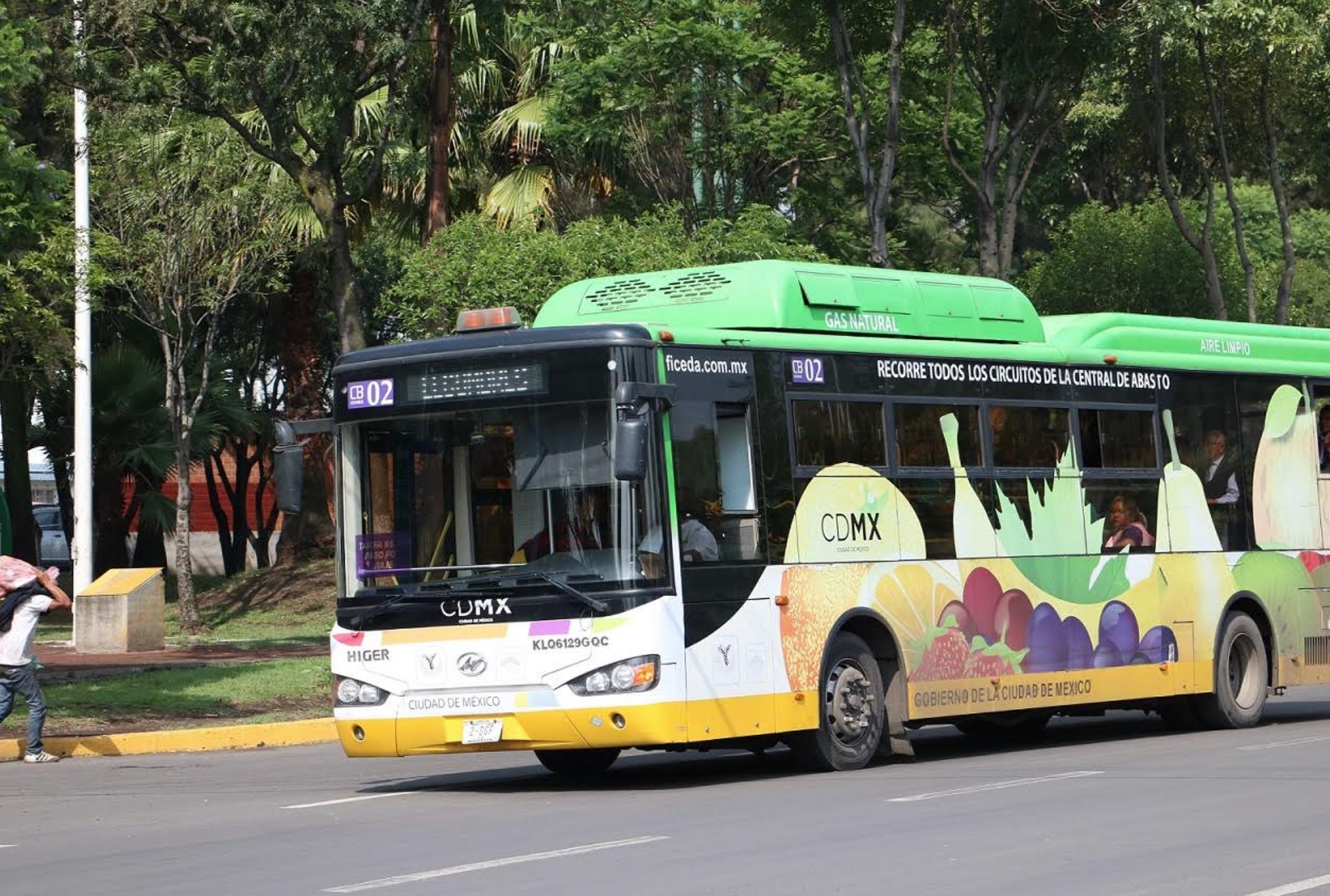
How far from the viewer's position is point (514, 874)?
29.2ft

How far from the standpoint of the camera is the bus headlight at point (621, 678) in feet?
39.3

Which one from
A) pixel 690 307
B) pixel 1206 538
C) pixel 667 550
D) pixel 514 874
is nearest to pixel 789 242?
pixel 1206 538

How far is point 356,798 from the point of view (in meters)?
12.8

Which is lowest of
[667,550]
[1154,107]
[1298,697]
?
[1298,697]

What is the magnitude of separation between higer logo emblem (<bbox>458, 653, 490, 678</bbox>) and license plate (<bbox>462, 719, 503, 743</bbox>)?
0.98 feet

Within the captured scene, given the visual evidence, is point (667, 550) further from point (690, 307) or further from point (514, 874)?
point (514, 874)

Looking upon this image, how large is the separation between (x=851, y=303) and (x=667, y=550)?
291 centimetres

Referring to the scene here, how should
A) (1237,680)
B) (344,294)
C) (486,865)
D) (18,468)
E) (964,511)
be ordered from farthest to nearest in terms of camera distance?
(18,468) < (344,294) < (1237,680) < (964,511) < (486,865)

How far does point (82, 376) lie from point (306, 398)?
32.8 ft

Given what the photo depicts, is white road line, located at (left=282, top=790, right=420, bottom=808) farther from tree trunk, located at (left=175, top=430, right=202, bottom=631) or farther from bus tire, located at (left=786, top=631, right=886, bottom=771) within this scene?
tree trunk, located at (left=175, top=430, right=202, bottom=631)

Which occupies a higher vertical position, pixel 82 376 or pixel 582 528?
pixel 82 376

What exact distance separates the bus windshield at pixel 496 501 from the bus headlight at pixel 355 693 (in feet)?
2.02

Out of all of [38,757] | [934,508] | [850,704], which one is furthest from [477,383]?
[38,757]

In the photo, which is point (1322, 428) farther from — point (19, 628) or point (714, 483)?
point (19, 628)
